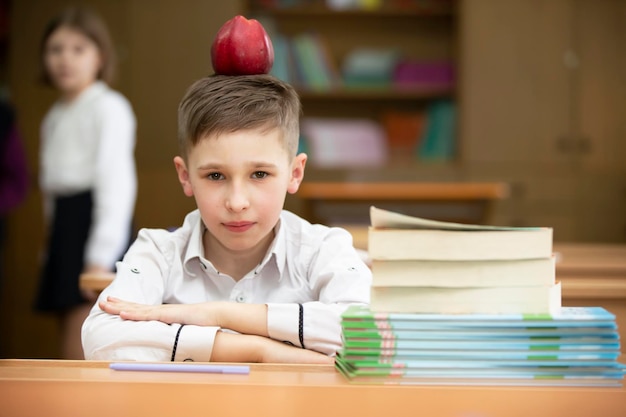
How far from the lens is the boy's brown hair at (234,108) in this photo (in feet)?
4.47

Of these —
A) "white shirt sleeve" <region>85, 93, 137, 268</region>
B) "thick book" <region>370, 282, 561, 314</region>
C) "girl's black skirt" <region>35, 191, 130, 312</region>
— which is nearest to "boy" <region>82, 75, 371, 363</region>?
"thick book" <region>370, 282, 561, 314</region>

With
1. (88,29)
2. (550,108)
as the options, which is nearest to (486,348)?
(88,29)

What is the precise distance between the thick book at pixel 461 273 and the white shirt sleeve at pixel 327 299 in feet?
1.14

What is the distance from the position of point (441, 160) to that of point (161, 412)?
432cm

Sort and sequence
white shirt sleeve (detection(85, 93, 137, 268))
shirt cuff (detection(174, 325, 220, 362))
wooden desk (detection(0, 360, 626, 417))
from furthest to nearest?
white shirt sleeve (detection(85, 93, 137, 268)), shirt cuff (detection(174, 325, 220, 362)), wooden desk (detection(0, 360, 626, 417))

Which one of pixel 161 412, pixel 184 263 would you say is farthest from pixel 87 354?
pixel 161 412

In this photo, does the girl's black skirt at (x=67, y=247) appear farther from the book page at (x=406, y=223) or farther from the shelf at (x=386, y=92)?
the book page at (x=406, y=223)

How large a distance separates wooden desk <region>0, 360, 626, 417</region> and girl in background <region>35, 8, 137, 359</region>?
212 cm

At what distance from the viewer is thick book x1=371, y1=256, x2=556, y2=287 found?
933 millimetres

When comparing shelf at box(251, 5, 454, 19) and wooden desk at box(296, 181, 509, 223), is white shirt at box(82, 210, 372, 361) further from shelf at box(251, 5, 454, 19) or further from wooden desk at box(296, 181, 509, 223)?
shelf at box(251, 5, 454, 19)

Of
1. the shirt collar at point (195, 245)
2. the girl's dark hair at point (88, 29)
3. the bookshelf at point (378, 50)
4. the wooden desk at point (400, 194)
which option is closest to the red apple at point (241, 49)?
the shirt collar at point (195, 245)

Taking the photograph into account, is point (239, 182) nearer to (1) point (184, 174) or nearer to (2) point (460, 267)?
(1) point (184, 174)

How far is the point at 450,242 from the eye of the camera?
3.04 feet

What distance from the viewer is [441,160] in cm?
508
